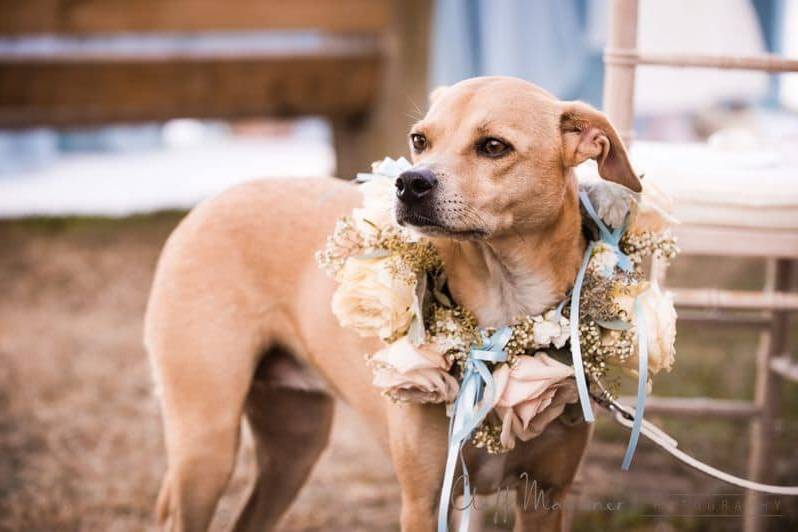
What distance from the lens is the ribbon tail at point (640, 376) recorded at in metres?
1.90

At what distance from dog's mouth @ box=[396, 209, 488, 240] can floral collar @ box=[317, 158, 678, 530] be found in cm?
12

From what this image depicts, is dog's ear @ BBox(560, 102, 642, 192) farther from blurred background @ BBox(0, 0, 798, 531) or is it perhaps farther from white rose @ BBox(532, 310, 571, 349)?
blurred background @ BBox(0, 0, 798, 531)

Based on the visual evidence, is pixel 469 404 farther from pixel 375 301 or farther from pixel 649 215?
pixel 649 215

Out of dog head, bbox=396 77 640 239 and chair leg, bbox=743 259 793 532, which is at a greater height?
dog head, bbox=396 77 640 239

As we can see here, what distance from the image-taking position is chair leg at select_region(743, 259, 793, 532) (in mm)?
2984

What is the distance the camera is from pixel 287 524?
3.20 metres

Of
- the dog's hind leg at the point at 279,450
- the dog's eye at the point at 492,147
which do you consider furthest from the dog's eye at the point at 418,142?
the dog's hind leg at the point at 279,450

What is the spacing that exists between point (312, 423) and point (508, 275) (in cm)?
98

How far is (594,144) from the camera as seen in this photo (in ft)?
6.32

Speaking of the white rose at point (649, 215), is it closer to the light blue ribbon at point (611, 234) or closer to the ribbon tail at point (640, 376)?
the light blue ribbon at point (611, 234)

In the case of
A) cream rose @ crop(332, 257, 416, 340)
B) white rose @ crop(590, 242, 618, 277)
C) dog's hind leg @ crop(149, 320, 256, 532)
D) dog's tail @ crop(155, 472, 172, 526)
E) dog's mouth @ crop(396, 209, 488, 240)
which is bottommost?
dog's tail @ crop(155, 472, 172, 526)

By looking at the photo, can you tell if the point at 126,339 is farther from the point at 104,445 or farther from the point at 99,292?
the point at 104,445

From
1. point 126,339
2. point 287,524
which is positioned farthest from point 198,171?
point 287,524

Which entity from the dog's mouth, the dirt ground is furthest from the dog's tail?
the dog's mouth
